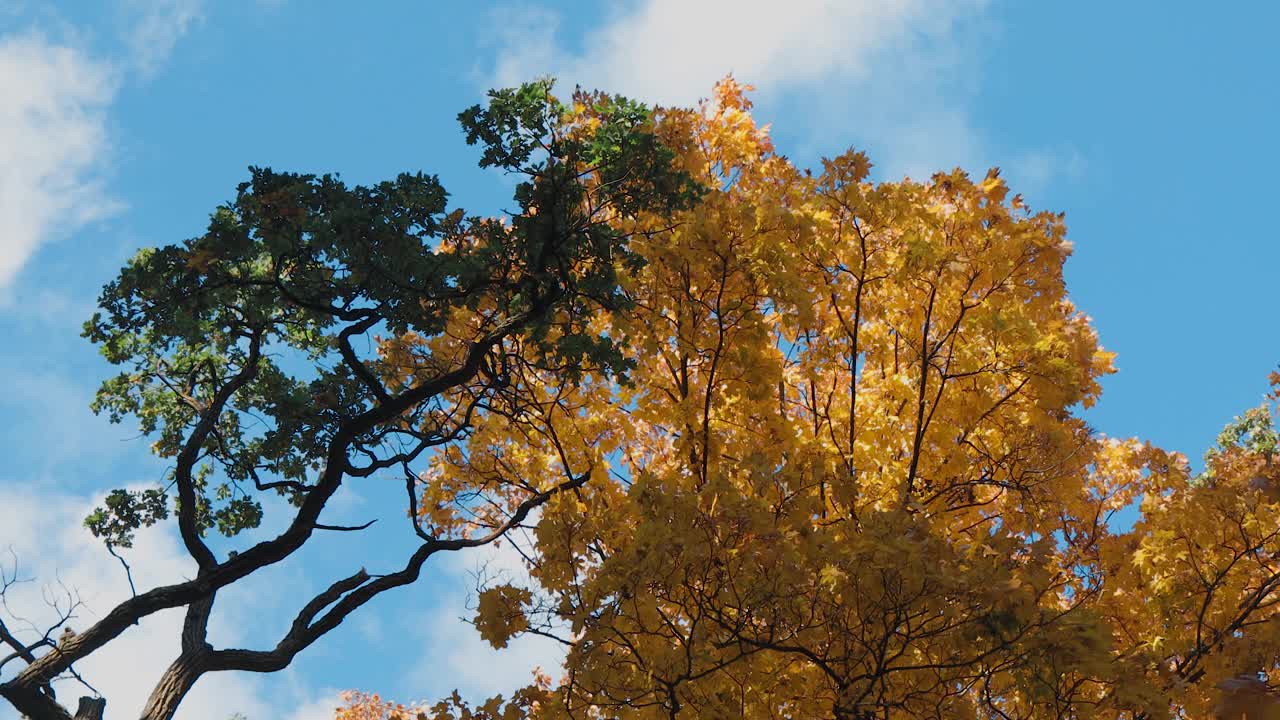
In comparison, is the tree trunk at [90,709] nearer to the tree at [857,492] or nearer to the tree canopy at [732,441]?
the tree canopy at [732,441]

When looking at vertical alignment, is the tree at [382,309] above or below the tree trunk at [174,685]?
above

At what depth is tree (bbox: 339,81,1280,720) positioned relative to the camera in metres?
6.15

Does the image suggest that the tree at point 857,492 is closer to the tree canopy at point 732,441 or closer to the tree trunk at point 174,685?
the tree canopy at point 732,441

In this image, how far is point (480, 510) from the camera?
10547mm

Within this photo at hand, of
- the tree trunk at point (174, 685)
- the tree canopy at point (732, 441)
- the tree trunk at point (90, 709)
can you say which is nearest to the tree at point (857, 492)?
the tree canopy at point (732, 441)

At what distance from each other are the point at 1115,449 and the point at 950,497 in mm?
2921

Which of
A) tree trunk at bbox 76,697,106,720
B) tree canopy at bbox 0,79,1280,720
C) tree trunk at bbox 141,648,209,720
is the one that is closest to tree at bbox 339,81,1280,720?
tree canopy at bbox 0,79,1280,720

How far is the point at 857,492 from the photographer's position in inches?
283

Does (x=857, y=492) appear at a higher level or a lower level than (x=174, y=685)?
lower

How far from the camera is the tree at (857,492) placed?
6148 millimetres

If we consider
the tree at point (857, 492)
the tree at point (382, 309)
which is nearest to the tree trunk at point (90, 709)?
the tree at point (382, 309)

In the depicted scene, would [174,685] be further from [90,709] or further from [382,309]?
[382,309]

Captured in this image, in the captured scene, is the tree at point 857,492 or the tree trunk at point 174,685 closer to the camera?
Result: the tree at point 857,492

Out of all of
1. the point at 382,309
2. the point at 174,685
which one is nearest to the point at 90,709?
the point at 174,685
